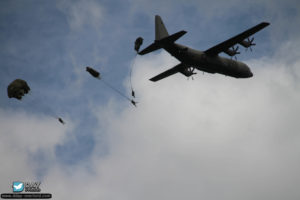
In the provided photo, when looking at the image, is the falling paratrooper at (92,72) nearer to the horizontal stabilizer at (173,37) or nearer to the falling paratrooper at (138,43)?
the falling paratrooper at (138,43)

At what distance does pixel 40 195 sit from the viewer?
23531mm

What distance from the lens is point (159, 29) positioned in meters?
29.3

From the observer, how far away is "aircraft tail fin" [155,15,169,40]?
1142 inches

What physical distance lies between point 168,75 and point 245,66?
9.20 m

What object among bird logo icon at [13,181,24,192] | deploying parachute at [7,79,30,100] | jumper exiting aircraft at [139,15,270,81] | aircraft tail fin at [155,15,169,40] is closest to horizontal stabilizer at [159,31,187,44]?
jumper exiting aircraft at [139,15,270,81]

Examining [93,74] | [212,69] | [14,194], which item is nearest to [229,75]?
[212,69]

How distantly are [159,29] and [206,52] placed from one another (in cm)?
541

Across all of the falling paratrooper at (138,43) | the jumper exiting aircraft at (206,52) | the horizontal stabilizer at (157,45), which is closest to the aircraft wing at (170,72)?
the jumper exiting aircraft at (206,52)

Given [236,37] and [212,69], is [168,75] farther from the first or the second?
[236,37]

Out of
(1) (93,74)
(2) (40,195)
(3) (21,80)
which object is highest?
(3) (21,80)

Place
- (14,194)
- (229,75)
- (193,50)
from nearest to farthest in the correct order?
(14,194) < (193,50) < (229,75)

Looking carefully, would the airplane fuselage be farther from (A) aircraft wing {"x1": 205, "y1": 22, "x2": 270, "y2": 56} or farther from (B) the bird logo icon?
(B) the bird logo icon

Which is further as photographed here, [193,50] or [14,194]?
[193,50]

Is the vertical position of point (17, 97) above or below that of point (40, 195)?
above
